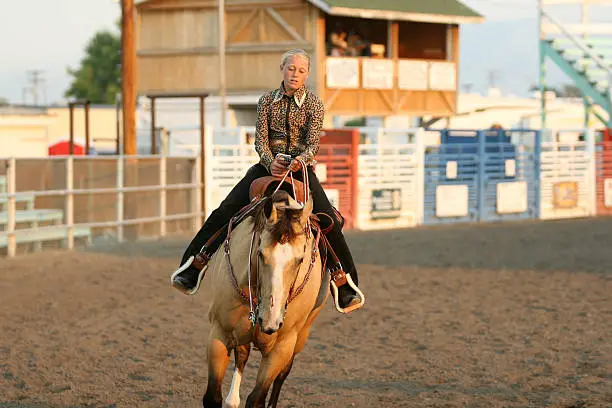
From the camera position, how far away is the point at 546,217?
2889 centimetres

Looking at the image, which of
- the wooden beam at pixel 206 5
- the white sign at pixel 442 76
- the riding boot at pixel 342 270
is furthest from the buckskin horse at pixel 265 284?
the white sign at pixel 442 76

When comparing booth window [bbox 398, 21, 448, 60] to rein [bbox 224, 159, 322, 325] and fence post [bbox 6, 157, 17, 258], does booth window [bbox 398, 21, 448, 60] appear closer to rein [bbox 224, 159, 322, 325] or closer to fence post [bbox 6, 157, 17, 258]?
fence post [bbox 6, 157, 17, 258]

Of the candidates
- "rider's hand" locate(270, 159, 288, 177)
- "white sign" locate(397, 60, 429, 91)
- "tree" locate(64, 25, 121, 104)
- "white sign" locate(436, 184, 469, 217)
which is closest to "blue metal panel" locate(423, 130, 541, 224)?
"white sign" locate(436, 184, 469, 217)

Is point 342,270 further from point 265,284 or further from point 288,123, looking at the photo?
point 265,284

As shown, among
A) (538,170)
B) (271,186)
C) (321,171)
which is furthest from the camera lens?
(538,170)

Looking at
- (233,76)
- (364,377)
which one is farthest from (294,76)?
(233,76)

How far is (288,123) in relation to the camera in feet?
23.4

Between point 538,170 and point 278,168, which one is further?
point 538,170

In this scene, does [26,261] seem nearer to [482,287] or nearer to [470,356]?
[482,287]

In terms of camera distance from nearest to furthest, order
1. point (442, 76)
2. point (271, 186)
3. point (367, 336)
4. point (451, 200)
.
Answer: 1. point (271, 186)
2. point (367, 336)
3. point (451, 200)
4. point (442, 76)

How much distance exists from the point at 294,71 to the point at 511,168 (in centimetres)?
2154

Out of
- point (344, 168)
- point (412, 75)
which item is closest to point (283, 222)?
point (344, 168)

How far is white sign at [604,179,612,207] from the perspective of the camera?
3023 centimetres

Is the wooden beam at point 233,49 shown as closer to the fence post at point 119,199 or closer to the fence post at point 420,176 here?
the fence post at point 420,176
